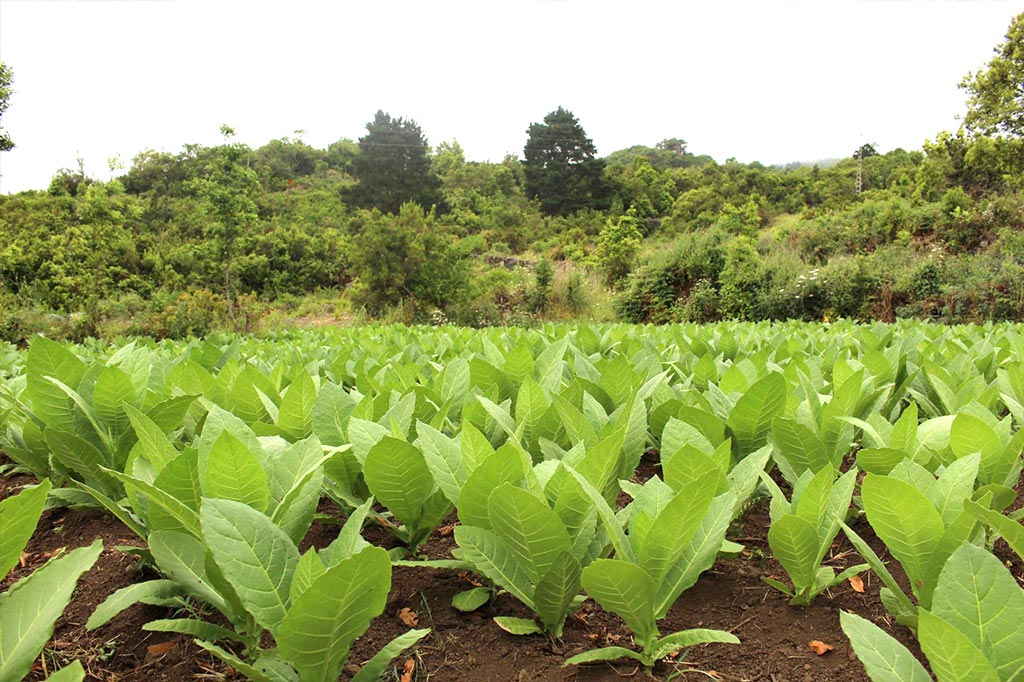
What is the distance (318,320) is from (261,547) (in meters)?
24.0

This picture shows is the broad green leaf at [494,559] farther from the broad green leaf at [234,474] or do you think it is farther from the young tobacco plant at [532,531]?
the broad green leaf at [234,474]

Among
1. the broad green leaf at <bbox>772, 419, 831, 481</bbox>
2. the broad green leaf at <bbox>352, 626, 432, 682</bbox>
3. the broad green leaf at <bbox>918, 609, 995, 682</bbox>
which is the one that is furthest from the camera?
the broad green leaf at <bbox>772, 419, 831, 481</bbox>

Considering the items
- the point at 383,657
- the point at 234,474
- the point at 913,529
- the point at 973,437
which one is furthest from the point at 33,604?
the point at 973,437

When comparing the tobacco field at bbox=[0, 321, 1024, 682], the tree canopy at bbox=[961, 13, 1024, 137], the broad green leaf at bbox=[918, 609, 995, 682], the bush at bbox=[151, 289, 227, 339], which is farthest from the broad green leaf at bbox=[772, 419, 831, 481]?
the tree canopy at bbox=[961, 13, 1024, 137]

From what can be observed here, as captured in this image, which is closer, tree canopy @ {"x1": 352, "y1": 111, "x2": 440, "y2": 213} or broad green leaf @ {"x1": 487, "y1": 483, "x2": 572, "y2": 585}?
broad green leaf @ {"x1": 487, "y1": 483, "x2": 572, "y2": 585}

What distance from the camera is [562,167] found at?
5138cm

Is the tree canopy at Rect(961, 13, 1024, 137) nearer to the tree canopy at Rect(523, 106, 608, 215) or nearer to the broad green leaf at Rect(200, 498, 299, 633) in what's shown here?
the tree canopy at Rect(523, 106, 608, 215)

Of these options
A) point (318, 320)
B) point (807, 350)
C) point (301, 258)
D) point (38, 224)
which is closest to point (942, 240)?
point (807, 350)

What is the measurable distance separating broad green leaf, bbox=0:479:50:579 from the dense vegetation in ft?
54.9

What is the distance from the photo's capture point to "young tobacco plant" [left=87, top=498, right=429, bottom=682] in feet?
2.51

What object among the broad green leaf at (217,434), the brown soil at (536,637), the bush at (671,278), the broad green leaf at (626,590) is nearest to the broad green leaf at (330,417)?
the broad green leaf at (217,434)

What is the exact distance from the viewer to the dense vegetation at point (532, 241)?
16297 millimetres

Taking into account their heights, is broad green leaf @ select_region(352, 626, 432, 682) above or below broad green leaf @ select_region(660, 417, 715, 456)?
below

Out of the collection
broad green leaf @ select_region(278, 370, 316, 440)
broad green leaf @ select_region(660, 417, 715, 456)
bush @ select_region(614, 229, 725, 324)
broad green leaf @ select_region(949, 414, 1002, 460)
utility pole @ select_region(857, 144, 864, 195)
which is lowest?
bush @ select_region(614, 229, 725, 324)
